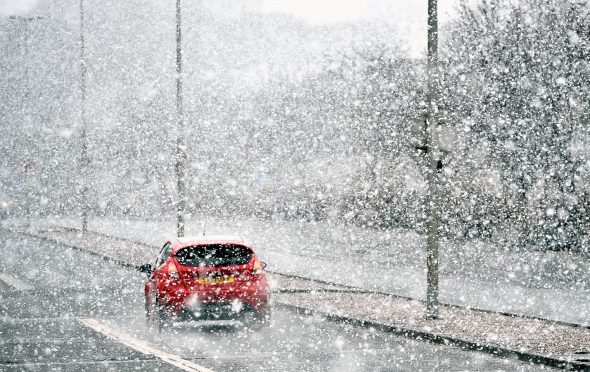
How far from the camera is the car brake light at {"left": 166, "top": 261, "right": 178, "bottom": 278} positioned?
13234mm

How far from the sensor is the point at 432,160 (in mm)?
14195

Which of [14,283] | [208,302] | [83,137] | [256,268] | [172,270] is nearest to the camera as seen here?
[208,302]

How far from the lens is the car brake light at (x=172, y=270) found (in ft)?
43.4

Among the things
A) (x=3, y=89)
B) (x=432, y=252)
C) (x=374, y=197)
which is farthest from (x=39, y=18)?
(x=3, y=89)

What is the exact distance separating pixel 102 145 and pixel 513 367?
9261 cm

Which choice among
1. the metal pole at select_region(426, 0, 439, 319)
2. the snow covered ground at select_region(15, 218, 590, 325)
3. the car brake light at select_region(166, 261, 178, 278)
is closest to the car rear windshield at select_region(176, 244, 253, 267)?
the car brake light at select_region(166, 261, 178, 278)

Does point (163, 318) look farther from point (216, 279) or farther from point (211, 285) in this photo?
point (216, 279)

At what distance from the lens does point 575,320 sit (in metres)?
14.1

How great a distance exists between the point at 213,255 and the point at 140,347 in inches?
78.4

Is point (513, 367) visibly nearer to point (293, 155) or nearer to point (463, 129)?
point (463, 129)

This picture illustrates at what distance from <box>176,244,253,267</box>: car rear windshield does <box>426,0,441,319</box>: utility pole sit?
286 cm

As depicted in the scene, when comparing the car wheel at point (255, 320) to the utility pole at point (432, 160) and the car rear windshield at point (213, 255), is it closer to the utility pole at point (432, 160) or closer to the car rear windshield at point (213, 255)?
the car rear windshield at point (213, 255)

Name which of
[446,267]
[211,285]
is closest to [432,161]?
[211,285]

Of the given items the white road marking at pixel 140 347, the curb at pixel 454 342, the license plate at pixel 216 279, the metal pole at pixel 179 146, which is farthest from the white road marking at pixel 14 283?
the license plate at pixel 216 279
